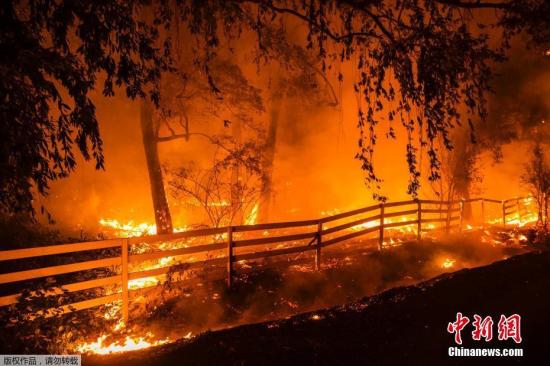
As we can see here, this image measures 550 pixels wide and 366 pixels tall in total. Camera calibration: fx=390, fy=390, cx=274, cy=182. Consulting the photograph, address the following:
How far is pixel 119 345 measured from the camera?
6555 mm

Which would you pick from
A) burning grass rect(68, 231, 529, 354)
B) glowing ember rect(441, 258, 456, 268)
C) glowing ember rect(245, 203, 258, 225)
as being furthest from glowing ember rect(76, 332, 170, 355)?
glowing ember rect(245, 203, 258, 225)

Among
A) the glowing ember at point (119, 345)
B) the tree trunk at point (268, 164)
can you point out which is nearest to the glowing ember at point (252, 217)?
the tree trunk at point (268, 164)

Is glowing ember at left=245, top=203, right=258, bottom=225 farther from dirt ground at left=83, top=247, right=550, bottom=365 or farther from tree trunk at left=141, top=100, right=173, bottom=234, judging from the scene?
dirt ground at left=83, top=247, right=550, bottom=365

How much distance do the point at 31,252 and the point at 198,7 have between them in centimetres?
444

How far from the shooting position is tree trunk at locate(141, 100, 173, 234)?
14898mm

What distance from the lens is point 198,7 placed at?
18.9 ft

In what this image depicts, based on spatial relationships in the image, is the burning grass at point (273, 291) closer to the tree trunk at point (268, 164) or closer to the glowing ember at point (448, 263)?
the glowing ember at point (448, 263)

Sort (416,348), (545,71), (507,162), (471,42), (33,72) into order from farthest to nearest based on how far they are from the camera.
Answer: (507,162) → (545,71) → (471,42) → (416,348) → (33,72)

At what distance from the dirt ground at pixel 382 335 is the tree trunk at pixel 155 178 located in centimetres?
1006

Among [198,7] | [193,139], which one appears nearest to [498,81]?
[193,139]

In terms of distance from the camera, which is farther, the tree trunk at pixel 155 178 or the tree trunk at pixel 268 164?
the tree trunk at pixel 268 164

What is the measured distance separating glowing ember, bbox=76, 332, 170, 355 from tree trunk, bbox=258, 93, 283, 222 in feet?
31.7

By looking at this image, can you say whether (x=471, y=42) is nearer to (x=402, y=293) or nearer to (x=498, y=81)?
(x=402, y=293)

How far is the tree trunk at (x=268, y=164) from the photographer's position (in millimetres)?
17062
